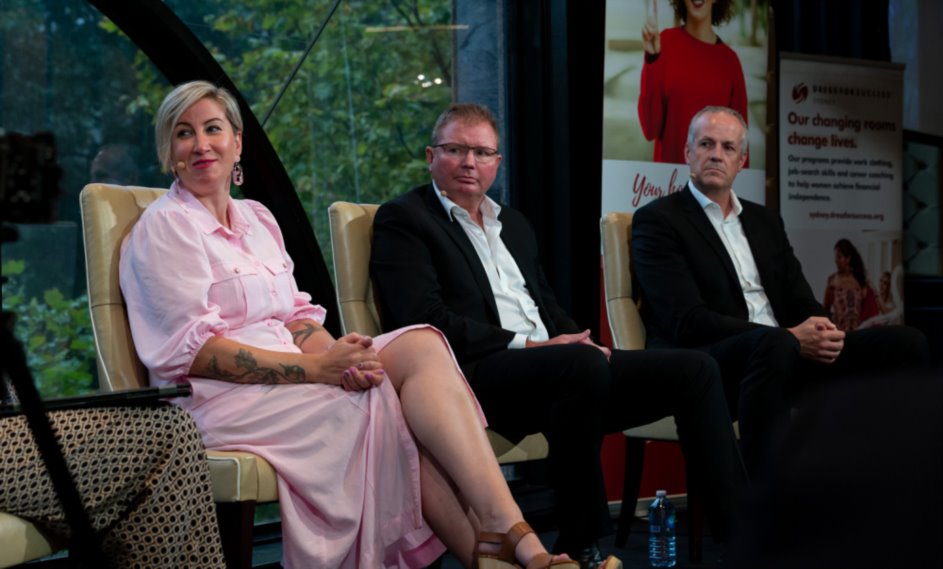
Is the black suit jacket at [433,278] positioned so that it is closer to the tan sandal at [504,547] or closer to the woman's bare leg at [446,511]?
the woman's bare leg at [446,511]

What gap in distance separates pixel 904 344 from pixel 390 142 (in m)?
1.85

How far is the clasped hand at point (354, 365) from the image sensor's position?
264 centimetres

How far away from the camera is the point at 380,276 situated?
3215 mm

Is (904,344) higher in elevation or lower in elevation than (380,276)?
lower

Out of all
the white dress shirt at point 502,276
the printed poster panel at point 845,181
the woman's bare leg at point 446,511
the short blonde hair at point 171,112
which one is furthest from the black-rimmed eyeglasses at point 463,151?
the printed poster panel at point 845,181

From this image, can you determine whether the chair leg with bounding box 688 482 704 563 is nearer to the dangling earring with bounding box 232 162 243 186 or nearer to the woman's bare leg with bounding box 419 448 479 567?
the woman's bare leg with bounding box 419 448 479 567

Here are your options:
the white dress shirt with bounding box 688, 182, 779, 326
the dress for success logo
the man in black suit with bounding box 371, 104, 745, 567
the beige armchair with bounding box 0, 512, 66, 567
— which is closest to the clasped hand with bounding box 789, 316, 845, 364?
the white dress shirt with bounding box 688, 182, 779, 326

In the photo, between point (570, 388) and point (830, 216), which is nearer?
point (570, 388)

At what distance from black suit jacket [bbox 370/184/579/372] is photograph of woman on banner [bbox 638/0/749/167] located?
1466 mm

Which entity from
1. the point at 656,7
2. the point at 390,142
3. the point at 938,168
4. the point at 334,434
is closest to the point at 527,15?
the point at 656,7

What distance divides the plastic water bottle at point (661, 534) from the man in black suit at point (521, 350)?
570 millimetres

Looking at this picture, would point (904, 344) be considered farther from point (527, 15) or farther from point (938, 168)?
point (938, 168)

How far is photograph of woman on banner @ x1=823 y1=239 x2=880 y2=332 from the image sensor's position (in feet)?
17.4

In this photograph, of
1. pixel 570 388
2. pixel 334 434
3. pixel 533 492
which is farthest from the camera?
pixel 533 492
